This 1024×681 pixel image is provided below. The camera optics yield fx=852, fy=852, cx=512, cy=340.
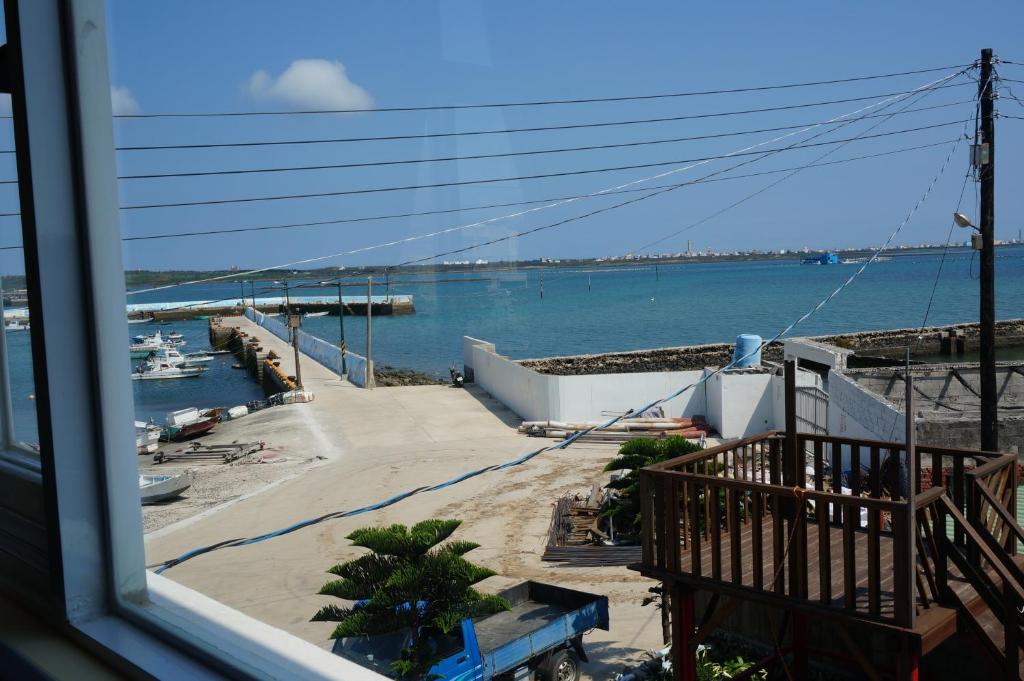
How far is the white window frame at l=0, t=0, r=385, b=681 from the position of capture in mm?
1117

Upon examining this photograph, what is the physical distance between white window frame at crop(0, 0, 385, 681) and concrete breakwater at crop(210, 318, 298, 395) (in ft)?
74.3

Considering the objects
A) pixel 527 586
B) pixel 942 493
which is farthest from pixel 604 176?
pixel 942 493

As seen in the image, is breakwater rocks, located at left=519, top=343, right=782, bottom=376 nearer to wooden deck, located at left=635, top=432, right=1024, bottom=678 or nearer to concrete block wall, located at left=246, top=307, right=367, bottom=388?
concrete block wall, located at left=246, top=307, right=367, bottom=388

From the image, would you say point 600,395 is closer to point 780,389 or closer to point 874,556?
point 780,389

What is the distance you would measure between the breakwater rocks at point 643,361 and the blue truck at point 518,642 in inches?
680

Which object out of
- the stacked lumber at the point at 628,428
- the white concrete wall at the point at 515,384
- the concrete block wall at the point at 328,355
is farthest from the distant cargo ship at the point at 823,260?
the concrete block wall at the point at 328,355

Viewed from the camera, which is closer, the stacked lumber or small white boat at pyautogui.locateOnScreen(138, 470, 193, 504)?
small white boat at pyautogui.locateOnScreen(138, 470, 193, 504)

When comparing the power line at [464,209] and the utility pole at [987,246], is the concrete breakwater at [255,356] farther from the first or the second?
the utility pole at [987,246]

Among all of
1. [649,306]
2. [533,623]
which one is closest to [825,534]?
[533,623]

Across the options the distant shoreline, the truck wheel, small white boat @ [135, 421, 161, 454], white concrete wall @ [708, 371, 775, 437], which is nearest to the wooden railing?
the truck wheel

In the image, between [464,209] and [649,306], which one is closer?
[464,209]

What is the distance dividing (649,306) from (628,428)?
34.5 feet

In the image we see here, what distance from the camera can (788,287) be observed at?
64.4 feet

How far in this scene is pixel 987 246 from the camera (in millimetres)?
8641
